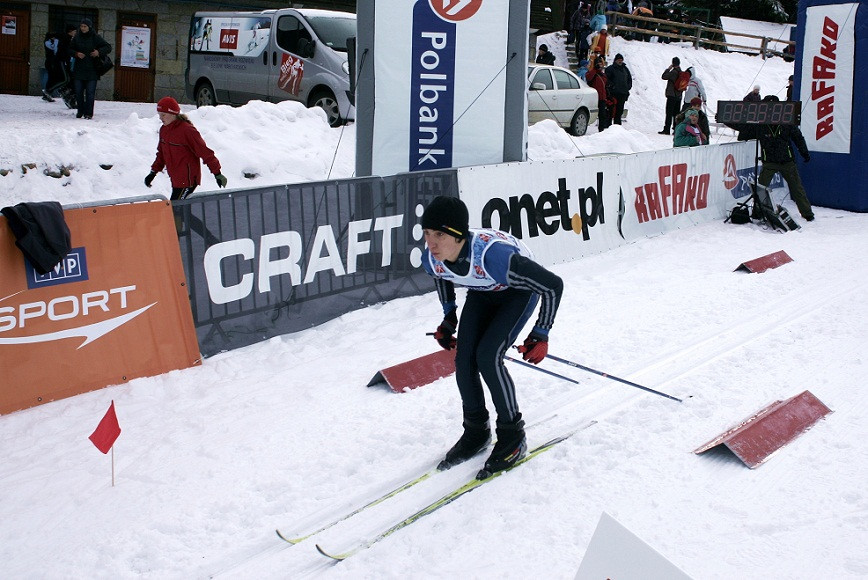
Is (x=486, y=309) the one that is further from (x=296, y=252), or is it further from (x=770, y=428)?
(x=296, y=252)

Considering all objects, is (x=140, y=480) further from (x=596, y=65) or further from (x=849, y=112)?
(x=596, y=65)

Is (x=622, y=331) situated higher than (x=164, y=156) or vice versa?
(x=164, y=156)

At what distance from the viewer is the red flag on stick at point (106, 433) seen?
486cm

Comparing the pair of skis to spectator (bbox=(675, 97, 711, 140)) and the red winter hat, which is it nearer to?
the red winter hat

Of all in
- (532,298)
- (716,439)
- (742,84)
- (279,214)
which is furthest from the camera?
(742,84)

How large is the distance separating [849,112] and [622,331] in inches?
383

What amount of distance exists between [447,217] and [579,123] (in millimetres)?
16175

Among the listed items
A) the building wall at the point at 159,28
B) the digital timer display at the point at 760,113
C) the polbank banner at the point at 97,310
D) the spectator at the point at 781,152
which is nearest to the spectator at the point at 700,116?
the digital timer display at the point at 760,113

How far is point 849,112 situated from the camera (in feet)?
48.8

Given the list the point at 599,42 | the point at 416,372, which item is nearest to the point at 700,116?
the point at 599,42

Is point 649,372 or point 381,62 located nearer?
point 649,372

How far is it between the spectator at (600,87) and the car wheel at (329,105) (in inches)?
298

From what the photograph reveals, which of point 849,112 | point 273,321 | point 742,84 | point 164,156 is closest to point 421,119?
point 164,156

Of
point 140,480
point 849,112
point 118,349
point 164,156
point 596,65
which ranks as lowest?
point 140,480
